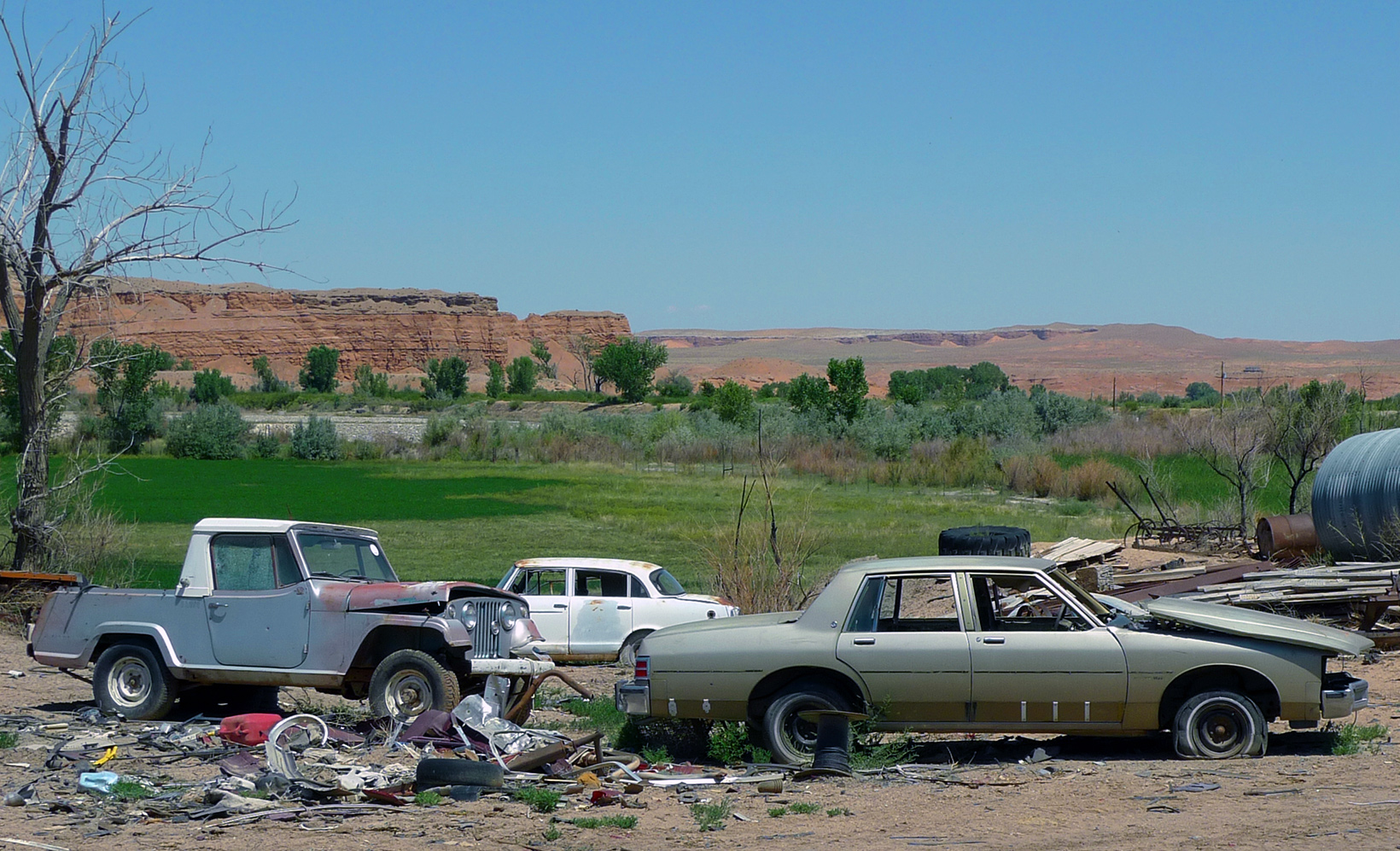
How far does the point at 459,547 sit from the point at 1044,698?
75.9ft

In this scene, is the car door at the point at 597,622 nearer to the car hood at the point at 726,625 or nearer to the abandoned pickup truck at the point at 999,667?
the car hood at the point at 726,625

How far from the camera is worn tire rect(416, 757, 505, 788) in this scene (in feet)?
27.8

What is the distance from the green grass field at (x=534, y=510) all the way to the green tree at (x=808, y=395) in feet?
51.4

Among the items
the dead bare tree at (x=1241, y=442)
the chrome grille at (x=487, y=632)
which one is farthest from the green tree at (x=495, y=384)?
the chrome grille at (x=487, y=632)

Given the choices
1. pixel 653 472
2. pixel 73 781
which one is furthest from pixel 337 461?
pixel 73 781

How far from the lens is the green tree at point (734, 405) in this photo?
75875mm

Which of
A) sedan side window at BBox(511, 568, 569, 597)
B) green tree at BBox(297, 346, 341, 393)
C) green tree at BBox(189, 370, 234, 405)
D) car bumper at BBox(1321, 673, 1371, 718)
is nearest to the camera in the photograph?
car bumper at BBox(1321, 673, 1371, 718)

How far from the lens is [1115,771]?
8.52m

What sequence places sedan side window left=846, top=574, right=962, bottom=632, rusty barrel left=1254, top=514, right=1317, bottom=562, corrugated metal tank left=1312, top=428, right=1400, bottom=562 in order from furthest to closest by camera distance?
rusty barrel left=1254, top=514, right=1317, bottom=562
corrugated metal tank left=1312, top=428, right=1400, bottom=562
sedan side window left=846, top=574, right=962, bottom=632

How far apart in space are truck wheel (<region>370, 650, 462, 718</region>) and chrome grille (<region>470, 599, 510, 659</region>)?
0.34 m

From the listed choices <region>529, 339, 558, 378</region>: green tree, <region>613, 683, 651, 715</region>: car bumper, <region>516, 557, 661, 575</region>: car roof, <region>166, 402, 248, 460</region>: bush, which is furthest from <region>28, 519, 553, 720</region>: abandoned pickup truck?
<region>529, 339, 558, 378</region>: green tree

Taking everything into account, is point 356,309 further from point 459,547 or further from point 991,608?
point 991,608

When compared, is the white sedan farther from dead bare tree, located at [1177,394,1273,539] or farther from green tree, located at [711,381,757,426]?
green tree, located at [711,381,757,426]

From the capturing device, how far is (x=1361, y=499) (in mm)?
18578
